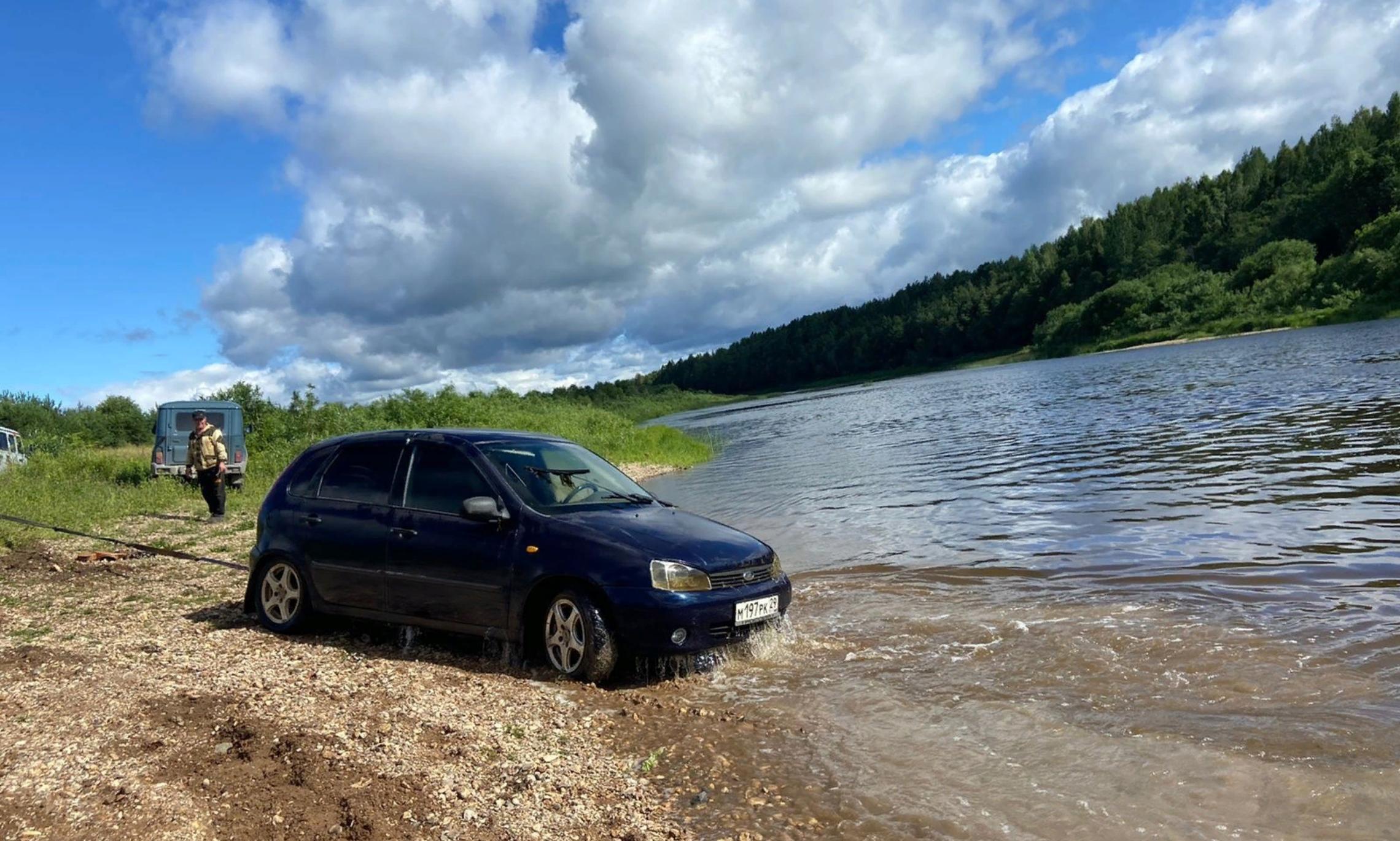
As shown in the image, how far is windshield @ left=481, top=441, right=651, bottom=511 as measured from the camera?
6863 mm

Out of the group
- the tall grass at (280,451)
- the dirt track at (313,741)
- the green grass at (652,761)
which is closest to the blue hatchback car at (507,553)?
the dirt track at (313,741)

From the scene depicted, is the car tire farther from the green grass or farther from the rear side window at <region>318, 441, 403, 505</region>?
the green grass

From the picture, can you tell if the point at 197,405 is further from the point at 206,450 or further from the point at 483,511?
the point at 483,511

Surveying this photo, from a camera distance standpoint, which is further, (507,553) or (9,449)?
(9,449)

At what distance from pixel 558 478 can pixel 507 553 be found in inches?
35.2

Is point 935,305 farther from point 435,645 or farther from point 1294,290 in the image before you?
point 435,645

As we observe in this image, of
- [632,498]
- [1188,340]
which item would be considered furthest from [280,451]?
[1188,340]

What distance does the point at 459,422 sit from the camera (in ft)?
106

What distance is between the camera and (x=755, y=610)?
6426 millimetres

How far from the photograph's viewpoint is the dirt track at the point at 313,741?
13.1 ft

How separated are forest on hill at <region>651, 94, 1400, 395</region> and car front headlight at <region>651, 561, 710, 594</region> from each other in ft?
259

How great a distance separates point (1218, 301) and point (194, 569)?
309 feet

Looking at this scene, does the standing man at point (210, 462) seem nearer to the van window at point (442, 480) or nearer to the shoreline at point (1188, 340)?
the van window at point (442, 480)

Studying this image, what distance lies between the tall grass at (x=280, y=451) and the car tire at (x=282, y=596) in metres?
7.54
